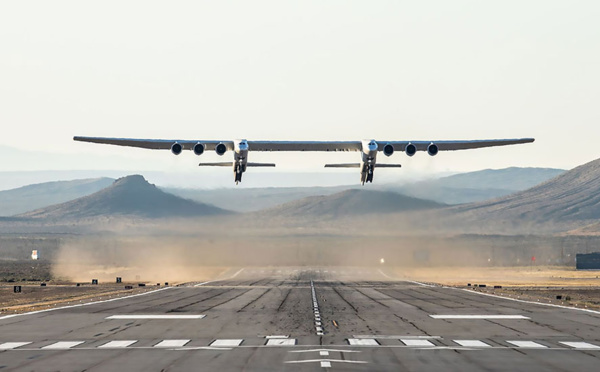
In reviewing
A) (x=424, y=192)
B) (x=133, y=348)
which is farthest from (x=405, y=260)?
(x=133, y=348)

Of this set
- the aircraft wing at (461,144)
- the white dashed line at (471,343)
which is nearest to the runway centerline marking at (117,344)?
the white dashed line at (471,343)

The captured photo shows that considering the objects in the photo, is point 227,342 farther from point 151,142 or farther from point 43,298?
point 43,298

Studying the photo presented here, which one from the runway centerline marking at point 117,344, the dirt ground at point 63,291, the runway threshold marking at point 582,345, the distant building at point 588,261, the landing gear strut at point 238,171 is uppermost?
the landing gear strut at point 238,171

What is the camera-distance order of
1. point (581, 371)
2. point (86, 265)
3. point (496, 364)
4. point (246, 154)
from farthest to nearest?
point (86, 265) → point (246, 154) → point (496, 364) → point (581, 371)

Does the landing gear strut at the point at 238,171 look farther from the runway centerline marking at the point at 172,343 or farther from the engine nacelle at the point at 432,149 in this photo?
the runway centerline marking at the point at 172,343

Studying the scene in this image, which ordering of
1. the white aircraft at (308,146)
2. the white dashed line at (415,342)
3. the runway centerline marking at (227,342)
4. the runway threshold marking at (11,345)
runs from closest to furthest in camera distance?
the runway threshold marking at (11,345), the runway centerline marking at (227,342), the white dashed line at (415,342), the white aircraft at (308,146)

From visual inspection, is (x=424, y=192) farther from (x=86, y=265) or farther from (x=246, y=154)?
(x=246, y=154)
